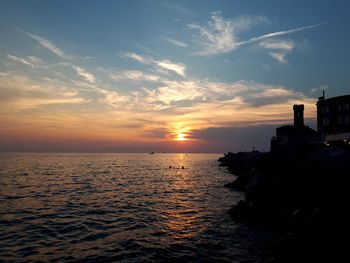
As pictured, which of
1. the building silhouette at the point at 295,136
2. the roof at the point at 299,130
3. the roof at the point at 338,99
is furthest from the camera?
the roof at the point at 299,130

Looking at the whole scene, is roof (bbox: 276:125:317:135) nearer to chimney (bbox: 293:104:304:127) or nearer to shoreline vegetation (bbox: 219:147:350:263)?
chimney (bbox: 293:104:304:127)

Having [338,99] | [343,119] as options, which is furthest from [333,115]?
[338,99]

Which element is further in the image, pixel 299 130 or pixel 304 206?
pixel 299 130

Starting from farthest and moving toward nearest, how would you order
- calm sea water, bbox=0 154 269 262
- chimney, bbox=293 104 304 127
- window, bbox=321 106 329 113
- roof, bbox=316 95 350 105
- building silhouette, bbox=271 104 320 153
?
chimney, bbox=293 104 304 127 → window, bbox=321 106 329 113 → building silhouette, bbox=271 104 320 153 → roof, bbox=316 95 350 105 → calm sea water, bbox=0 154 269 262

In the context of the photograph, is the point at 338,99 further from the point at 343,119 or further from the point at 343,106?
the point at 343,119

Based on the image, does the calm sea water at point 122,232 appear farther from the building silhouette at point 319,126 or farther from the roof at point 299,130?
the roof at point 299,130

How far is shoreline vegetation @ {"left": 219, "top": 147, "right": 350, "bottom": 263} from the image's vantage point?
40.5 feet

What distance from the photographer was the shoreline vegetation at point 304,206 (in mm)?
12352

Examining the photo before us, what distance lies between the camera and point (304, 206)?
2019 centimetres

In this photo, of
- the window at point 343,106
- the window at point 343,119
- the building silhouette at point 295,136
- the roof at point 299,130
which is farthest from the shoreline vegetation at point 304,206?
the window at point 343,106

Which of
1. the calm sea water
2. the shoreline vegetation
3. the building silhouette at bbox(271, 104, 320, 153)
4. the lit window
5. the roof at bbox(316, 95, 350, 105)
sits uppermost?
the roof at bbox(316, 95, 350, 105)

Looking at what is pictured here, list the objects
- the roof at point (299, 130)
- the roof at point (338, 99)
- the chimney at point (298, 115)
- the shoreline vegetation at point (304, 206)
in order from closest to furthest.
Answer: the shoreline vegetation at point (304, 206), the roof at point (338, 99), the roof at point (299, 130), the chimney at point (298, 115)

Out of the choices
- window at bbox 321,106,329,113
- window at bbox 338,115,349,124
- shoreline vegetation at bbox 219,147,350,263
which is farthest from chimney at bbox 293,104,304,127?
shoreline vegetation at bbox 219,147,350,263

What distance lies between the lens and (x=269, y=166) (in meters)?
33.7
